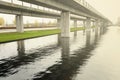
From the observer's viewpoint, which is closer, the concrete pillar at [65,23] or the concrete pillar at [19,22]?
the concrete pillar at [65,23]

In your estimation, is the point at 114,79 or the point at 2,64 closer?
the point at 114,79

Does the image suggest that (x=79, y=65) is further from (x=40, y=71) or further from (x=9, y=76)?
(x=9, y=76)

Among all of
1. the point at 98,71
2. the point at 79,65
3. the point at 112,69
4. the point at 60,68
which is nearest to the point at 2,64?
the point at 60,68

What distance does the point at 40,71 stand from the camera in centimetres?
1956

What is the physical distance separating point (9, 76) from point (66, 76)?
5.04 metres

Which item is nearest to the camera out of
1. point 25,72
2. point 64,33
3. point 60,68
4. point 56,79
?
point 56,79

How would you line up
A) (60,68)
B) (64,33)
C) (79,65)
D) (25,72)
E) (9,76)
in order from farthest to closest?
(64,33) < (79,65) < (60,68) < (25,72) < (9,76)

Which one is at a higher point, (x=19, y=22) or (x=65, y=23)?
(x=19, y=22)

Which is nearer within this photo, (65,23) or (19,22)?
(65,23)

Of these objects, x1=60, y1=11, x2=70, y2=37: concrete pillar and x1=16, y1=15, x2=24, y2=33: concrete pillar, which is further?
x1=16, y1=15, x2=24, y2=33: concrete pillar

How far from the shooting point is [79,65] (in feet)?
73.2

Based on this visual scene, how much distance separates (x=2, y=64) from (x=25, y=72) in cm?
471

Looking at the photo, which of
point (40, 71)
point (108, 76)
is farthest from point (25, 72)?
point (108, 76)

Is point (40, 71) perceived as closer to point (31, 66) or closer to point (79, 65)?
point (31, 66)
